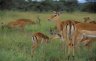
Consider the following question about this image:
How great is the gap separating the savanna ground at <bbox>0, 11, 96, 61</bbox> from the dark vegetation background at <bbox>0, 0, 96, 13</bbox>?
0.15ft

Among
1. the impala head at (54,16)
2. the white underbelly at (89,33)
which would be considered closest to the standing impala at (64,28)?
the impala head at (54,16)

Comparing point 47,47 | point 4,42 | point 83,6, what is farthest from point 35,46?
point 83,6

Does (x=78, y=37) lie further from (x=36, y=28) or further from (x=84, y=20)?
(x=36, y=28)

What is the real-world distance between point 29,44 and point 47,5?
0.43 m

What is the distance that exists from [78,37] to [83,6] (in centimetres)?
31

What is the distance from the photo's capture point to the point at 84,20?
2.33 metres

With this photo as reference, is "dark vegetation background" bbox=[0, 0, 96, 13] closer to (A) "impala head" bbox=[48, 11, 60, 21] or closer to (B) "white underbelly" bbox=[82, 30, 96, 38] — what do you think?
(A) "impala head" bbox=[48, 11, 60, 21]

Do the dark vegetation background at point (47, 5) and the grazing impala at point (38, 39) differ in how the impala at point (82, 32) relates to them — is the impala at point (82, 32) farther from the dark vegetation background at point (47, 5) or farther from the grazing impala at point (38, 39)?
the grazing impala at point (38, 39)

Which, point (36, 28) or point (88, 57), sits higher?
point (36, 28)

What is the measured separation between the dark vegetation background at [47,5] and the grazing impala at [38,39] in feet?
0.83

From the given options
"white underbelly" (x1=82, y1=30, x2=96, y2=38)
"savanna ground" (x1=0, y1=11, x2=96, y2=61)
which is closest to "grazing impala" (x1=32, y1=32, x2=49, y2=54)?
"savanna ground" (x1=0, y1=11, x2=96, y2=61)

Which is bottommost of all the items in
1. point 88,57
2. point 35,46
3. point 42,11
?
point 88,57

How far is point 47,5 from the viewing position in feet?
7.63

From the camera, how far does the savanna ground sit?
222cm
